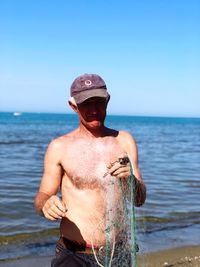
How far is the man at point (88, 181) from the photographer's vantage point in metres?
3.15

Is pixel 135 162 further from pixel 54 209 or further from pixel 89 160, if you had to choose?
pixel 54 209

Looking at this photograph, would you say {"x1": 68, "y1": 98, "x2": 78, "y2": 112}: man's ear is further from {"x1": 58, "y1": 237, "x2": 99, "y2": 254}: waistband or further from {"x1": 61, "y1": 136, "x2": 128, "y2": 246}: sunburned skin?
{"x1": 58, "y1": 237, "x2": 99, "y2": 254}: waistband

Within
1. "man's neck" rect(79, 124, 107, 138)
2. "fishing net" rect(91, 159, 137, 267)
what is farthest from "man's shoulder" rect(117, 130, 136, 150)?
"fishing net" rect(91, 159, 137, 267)

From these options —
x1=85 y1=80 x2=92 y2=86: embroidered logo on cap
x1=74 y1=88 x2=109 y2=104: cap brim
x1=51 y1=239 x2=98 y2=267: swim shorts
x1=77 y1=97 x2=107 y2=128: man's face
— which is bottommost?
x1=51 y1=239 x2=98 y2=267: swim shorts

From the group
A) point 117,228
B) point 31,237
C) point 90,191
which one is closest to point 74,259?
point 117,228

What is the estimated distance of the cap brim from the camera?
3.12 meters

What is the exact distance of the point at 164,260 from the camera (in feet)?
21.2

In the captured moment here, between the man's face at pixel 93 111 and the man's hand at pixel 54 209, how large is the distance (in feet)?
2.21

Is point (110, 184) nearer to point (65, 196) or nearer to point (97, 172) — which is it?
point (97, 172)

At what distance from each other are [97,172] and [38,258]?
374 cm

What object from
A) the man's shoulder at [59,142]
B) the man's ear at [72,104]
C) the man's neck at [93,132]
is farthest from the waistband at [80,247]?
the man's ear at [72,104]

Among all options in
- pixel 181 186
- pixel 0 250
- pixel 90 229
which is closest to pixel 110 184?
pixel 90 229

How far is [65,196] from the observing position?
3312 millimetres

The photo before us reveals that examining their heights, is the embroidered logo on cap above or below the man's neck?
above
